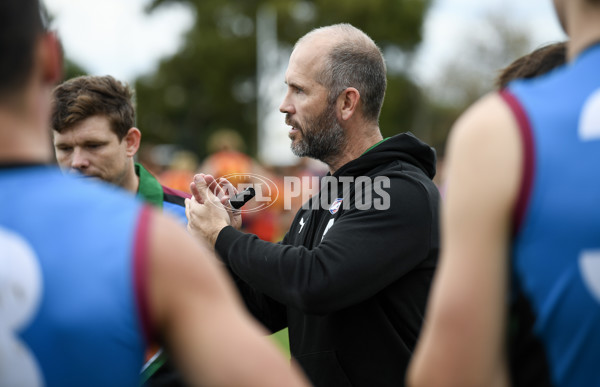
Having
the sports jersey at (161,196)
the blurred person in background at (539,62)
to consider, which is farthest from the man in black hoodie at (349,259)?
the blurred person in background at (539,62)

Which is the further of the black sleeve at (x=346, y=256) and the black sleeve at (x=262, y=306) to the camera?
the black sleeve at (x=262, y=306)

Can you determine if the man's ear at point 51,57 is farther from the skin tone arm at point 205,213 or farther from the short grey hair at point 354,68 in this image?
the short grey hair at point 354,68

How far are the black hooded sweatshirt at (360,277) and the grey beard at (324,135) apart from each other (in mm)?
432

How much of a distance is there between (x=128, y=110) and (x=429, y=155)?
1873mm

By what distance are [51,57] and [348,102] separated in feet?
6.62

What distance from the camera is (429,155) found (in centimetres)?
296

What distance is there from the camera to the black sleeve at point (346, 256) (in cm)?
244

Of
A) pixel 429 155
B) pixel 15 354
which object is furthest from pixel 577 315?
pixel 429 155

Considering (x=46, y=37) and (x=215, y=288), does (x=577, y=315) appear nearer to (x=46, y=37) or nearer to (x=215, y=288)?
(x=215, y=288)

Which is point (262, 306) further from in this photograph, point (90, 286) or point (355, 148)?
point (90, 286)

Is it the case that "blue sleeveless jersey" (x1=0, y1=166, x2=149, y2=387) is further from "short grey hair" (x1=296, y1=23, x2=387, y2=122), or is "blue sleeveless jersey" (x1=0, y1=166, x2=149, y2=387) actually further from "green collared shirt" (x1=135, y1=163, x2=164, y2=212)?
"green collared shirt" (x1=135, y1=163, x2=164, y2=212)

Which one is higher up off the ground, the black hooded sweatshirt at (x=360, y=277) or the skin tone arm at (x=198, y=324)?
the skin tone arm at (x=198, y=324)

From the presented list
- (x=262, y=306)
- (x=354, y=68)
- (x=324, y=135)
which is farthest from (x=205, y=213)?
(x=354, y=68)

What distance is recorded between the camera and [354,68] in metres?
3.19
